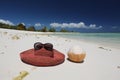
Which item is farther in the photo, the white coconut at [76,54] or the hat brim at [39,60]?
the white coconut at [76,54]

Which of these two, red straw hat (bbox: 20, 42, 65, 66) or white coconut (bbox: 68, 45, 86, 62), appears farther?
white coconut (bbox: 68, 45, 86, 62)

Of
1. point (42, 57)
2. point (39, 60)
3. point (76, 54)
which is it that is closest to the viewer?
point (39, 60)

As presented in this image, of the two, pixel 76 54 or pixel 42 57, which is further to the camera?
pixel 76 54

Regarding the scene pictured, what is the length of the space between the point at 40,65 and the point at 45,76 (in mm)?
624

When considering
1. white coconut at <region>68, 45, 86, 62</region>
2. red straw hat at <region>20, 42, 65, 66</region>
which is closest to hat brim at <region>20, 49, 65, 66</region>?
red straw hat at <region>20, 42, 65, 66</region>

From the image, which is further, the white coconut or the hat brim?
the white coconut

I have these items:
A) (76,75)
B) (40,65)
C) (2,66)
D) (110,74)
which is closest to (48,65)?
(40,65)

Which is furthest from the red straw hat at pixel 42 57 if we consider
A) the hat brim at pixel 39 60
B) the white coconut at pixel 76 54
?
the white coconut at pixel 76 54

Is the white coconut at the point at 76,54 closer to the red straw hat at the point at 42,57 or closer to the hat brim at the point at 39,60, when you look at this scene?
the red straw hat at the point at 42,57

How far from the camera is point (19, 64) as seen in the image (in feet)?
12.4

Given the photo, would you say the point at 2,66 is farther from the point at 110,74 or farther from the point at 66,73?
the point at 110,74

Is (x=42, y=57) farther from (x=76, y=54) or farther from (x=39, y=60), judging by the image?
(x=76, y=54)

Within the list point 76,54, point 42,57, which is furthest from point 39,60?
point 76,54

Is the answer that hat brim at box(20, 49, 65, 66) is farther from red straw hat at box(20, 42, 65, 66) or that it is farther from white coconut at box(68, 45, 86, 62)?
white coconut at box(68, 45, 86, 62)
